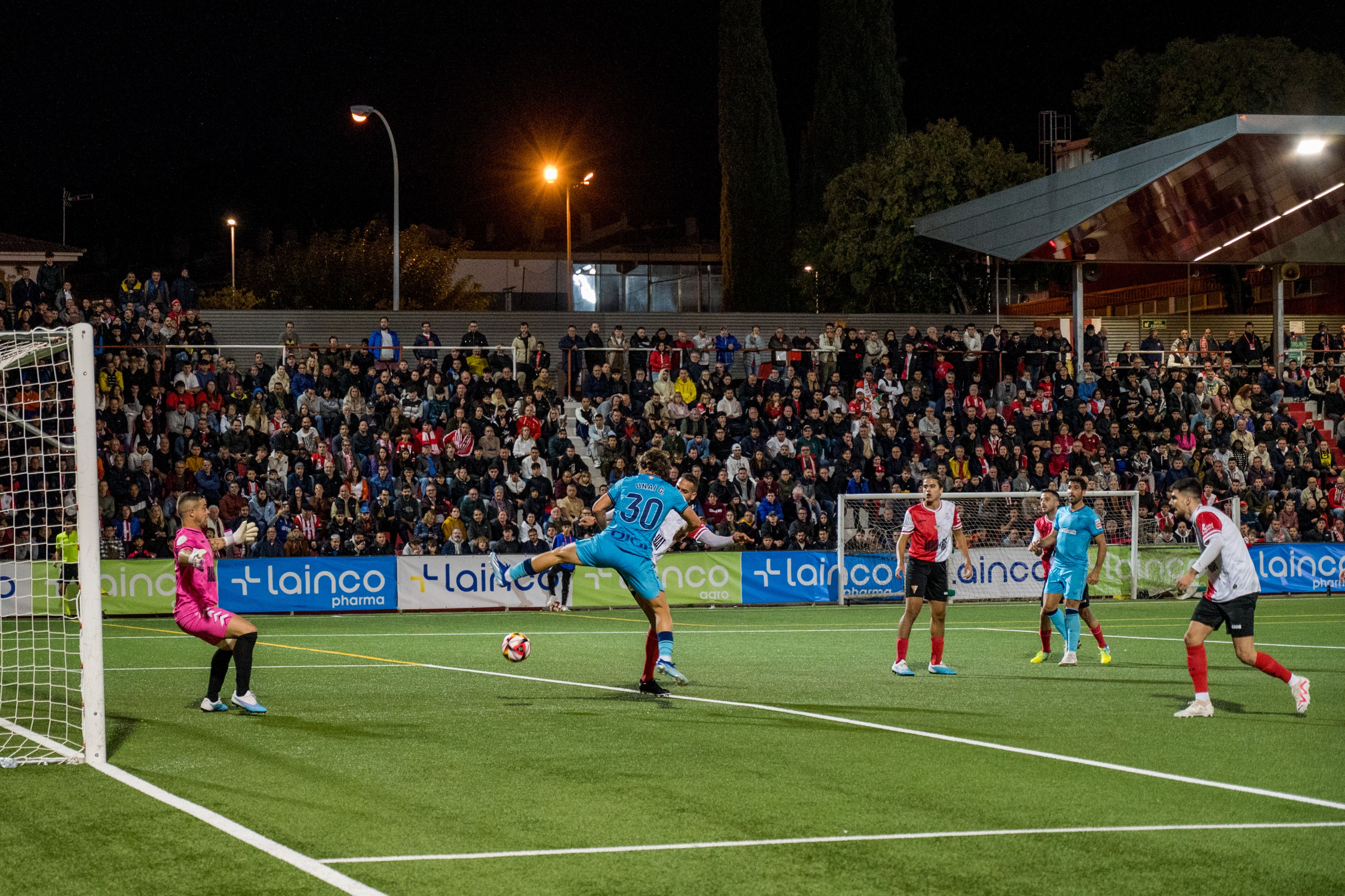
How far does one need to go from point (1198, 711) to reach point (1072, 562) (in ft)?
14.3

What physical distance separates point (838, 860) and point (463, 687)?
6750 millimetres

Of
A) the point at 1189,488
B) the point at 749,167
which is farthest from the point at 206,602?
the point at 749,167

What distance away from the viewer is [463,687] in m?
12.4

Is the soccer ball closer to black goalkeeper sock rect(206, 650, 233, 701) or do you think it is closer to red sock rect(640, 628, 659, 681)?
red sock rect(640, 628, 659, 681)

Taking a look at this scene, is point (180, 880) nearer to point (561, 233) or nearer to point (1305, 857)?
point (1305, 857)

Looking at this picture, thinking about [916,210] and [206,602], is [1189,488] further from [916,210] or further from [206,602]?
[916,210]

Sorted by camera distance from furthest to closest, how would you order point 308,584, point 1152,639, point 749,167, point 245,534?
point 749,167
point 308,584
point 1152,639
point 245,534

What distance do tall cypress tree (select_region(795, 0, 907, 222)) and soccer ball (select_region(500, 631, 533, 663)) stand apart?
46.1 meters

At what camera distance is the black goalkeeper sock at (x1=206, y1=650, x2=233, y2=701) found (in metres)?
10.8

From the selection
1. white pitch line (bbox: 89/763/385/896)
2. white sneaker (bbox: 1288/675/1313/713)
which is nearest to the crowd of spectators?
white sneaker (bbox: 1288/675/1313/713)

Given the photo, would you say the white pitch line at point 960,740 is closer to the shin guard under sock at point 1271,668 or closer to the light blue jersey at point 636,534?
the shin guard under sock at point 1271,668

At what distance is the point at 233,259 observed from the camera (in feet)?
222

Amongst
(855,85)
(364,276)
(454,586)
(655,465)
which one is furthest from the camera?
(364,276)

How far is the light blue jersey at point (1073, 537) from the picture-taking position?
1475 centimetres
